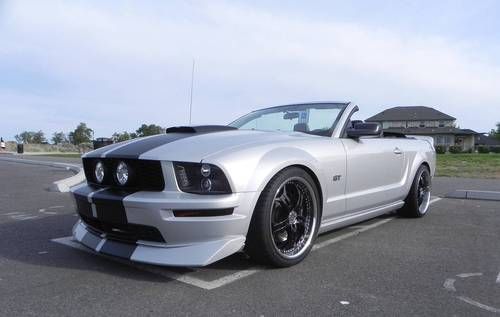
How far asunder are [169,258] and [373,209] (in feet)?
8.08

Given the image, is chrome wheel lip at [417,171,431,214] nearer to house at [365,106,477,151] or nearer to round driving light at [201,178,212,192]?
round driving light at [201,178,212,192]

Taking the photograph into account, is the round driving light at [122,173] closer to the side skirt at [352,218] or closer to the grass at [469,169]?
the side skirt at [352,218]

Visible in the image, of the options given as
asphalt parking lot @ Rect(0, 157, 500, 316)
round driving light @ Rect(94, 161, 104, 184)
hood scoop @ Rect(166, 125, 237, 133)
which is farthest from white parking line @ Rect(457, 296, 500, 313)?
round driving light @ Rect(94, 161, 104, 184)

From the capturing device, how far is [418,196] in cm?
582

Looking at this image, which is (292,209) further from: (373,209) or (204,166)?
(373,209)

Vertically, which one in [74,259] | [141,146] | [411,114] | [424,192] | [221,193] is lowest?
[74,259]

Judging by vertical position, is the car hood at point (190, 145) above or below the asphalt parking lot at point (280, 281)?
above

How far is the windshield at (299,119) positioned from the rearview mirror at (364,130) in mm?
180

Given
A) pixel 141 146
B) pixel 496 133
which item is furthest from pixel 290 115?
pixel 496 133

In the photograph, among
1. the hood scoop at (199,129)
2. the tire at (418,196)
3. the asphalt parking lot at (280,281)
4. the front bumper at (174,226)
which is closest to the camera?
the asphalt parking lot at (280,281)

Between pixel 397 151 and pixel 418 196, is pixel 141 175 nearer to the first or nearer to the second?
pixel 397 151

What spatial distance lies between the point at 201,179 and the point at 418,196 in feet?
12.1

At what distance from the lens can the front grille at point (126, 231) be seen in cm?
309

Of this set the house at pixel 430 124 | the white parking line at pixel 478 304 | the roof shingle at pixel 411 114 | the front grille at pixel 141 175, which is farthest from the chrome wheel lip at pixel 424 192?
the roof shingle at pixel 411 114
